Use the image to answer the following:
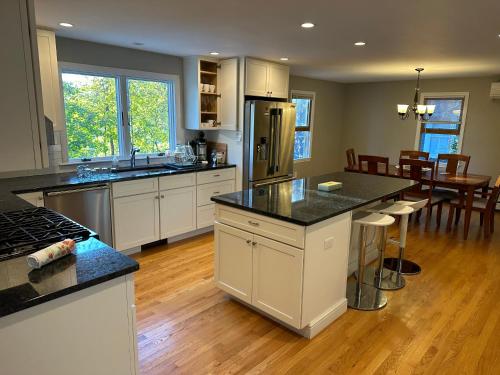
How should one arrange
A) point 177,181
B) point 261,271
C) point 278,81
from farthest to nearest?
point 278,81 → point 177,181 → point 261,271

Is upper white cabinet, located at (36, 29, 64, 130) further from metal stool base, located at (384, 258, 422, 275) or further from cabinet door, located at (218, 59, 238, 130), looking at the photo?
metal stool base, located at (384, 258, 422, 275)

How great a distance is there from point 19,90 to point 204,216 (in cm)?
290

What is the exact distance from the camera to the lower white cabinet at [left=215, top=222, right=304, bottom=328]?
7.58 feet

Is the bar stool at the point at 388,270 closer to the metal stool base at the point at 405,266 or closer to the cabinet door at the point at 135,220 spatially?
the metal stool base at the point at 405,266

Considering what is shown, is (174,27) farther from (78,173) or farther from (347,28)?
(78,173)

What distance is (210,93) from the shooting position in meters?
4.66

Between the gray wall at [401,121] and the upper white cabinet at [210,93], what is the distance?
391 centimetres

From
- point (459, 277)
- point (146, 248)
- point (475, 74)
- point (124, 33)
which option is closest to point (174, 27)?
point (124, 33)

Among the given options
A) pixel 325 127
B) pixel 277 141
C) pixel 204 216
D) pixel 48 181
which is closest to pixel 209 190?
pixel 204 216

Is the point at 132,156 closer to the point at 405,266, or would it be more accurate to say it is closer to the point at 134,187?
the point at 134,187

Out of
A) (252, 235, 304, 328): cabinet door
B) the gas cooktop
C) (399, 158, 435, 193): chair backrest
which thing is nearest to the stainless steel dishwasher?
the gas cooktop

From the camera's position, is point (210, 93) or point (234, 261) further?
point (210, 93)

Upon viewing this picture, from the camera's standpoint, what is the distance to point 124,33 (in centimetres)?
329

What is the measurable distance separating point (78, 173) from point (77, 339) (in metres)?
2.77
